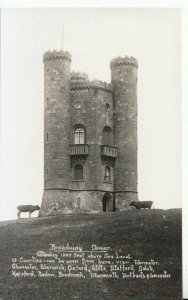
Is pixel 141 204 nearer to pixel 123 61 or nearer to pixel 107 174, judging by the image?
pixel 107 174

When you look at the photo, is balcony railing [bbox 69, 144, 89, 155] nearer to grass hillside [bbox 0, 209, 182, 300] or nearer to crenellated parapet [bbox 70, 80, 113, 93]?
crenellated parapet [bbox 70, 80, 113, 93]

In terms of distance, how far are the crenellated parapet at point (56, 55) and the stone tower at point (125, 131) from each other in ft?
12.4

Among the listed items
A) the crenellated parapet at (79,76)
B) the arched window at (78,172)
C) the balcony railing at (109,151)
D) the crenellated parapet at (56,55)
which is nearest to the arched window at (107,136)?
the balcony railing at (109,151)

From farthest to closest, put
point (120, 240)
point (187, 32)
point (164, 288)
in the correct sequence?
point (120, 240), point (187, 32), point (164, 288)

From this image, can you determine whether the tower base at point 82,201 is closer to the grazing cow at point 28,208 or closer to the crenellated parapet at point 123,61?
the grazing cow at point 28,208

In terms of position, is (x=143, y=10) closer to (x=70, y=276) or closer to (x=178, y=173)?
(x=178, y=173)

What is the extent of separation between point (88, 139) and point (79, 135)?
718mm

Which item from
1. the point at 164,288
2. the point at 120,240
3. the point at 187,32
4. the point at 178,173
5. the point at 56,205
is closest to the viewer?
the point at 164,288

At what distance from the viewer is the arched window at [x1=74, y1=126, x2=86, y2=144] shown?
4709 cm

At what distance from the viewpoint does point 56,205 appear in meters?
45.5

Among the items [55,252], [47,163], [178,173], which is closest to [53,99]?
[47,163]

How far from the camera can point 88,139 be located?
4712 cm

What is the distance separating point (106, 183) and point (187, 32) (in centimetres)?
1907

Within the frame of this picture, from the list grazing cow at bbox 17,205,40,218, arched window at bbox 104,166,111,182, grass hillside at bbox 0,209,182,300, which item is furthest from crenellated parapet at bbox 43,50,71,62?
grass hillside at bbox 0,209,182,300
